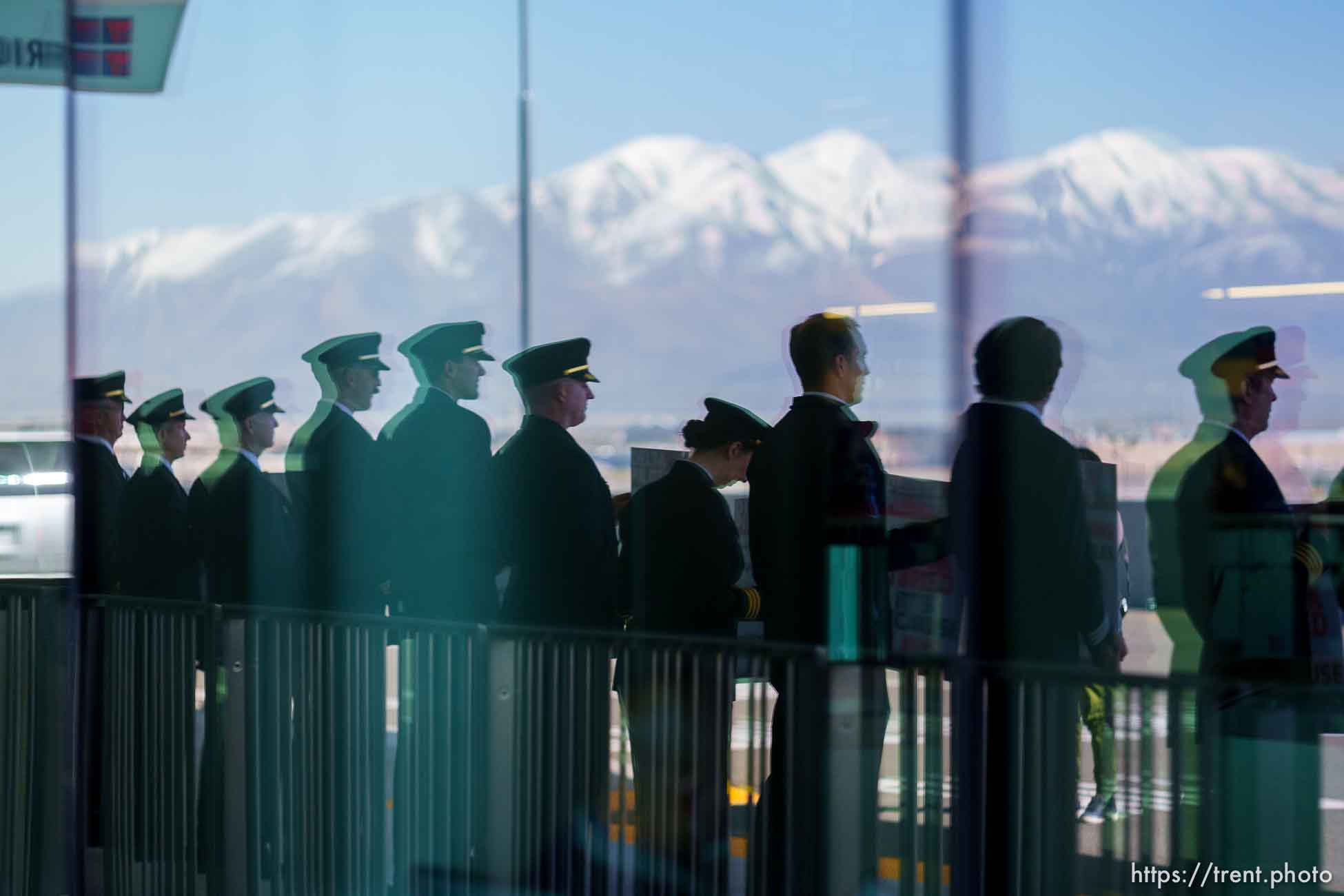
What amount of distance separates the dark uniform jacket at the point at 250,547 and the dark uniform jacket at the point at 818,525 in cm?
171

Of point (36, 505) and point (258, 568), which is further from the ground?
point (36, 505)

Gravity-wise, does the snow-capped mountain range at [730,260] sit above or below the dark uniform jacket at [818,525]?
above

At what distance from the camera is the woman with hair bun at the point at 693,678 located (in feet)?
10.0

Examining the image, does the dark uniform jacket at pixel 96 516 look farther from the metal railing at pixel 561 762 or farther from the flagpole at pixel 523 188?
the flagpole at pixel 523 188

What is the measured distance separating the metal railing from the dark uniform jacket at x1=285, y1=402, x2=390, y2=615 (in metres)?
0.52

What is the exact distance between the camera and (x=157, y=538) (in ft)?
14.4

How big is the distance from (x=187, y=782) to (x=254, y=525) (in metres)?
0.81

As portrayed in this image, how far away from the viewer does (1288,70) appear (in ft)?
8.95

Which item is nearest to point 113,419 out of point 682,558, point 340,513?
point 340,513

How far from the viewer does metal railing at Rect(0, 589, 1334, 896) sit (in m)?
2.57

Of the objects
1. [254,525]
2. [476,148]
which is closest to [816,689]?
[476,148]

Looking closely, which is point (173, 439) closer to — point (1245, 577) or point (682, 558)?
point (682, 558)

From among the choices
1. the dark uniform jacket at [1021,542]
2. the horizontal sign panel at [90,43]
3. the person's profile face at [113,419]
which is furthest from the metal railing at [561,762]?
the horizontal sign panel at [90,43]

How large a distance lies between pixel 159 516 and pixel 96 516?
15 centimetres
